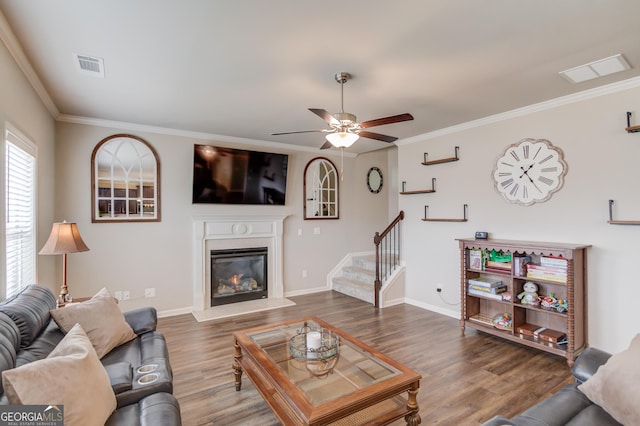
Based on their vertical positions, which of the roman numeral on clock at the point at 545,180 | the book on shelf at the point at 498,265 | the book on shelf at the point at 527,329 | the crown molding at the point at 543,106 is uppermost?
the crown molding at the point at 543,106

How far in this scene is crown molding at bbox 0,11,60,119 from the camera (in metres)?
2.05

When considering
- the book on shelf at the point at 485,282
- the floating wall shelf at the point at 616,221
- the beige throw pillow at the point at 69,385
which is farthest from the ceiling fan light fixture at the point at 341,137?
the floating wall shelf at the point at 616,221

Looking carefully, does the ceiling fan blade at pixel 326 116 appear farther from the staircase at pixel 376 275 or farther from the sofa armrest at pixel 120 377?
the staircase at pixel 376 275

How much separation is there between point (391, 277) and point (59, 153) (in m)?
4.73

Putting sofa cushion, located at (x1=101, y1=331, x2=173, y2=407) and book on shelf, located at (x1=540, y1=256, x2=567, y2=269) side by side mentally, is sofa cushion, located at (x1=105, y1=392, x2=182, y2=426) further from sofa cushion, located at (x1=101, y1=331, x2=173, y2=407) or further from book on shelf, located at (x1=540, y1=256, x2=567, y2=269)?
book on shelf, located at (x1=540, y1=256, x2=567, y2=269)

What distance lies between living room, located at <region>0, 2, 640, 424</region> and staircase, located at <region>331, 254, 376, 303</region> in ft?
0.87

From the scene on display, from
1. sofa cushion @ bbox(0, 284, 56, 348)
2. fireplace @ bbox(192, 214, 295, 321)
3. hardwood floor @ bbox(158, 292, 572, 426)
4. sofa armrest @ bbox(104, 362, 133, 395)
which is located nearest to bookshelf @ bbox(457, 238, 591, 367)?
hardwood floor @ bbox(158, 292, 572, 426)

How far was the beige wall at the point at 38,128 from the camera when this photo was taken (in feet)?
7.30

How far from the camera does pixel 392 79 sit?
284 cm

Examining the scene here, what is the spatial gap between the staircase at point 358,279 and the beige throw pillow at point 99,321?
11.4 feet

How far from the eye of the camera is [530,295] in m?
3.36

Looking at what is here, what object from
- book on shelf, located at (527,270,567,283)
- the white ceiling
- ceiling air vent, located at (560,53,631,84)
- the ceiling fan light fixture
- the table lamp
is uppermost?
the white ceiling

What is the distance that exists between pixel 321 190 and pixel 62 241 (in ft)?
12.7

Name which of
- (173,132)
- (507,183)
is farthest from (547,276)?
(173,132)
